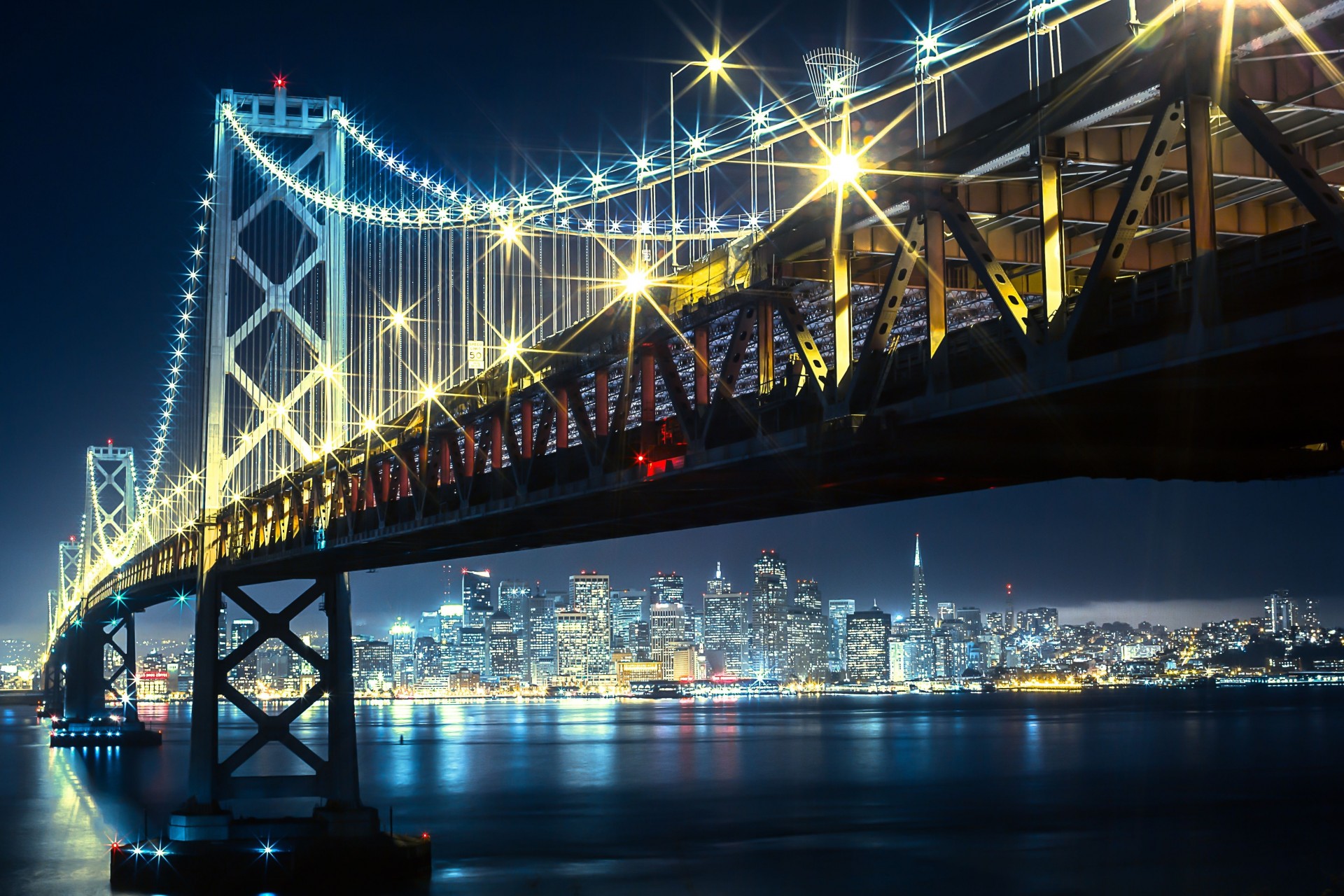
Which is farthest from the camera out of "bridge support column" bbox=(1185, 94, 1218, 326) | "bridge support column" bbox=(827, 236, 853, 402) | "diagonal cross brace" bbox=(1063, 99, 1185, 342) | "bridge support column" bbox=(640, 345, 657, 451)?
"bridge support column" bbox=(640, 345, 657, 451)

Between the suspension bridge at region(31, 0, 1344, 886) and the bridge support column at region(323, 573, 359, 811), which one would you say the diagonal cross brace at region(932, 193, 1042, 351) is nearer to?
the suspension bridge at region(31, 0, 1344, 886)

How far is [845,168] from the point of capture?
16266 millimetres

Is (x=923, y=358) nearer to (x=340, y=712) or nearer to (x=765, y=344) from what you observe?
(x=765, y=344)

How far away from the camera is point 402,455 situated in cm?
3009

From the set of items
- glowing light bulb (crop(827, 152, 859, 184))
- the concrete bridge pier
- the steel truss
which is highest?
glowing light bulb (crop(827, 152, 859, 184))

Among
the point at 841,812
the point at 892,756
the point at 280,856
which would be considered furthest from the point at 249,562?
the point at 892,756

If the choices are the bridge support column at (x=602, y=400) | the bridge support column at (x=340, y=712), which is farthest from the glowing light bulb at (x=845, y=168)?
the bridge support column at (x=340, y=712)

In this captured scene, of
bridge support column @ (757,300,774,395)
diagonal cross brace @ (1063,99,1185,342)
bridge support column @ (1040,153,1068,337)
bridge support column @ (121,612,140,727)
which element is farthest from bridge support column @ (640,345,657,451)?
bridge support column @ (121,612,140,727)

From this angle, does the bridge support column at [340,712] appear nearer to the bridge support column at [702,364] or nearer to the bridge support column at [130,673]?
the bridge support column at [702,364]

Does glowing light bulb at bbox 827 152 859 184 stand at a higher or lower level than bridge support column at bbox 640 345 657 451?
higher

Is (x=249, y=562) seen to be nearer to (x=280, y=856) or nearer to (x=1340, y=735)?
(x=280, y=856)

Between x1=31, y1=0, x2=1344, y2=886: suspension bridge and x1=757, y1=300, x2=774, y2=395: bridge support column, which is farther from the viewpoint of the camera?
x1=757, y1=300, x2=774, y2=395: bridge support column

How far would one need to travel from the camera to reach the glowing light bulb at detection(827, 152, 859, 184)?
16109 mm

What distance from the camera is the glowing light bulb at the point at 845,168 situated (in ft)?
52.9
